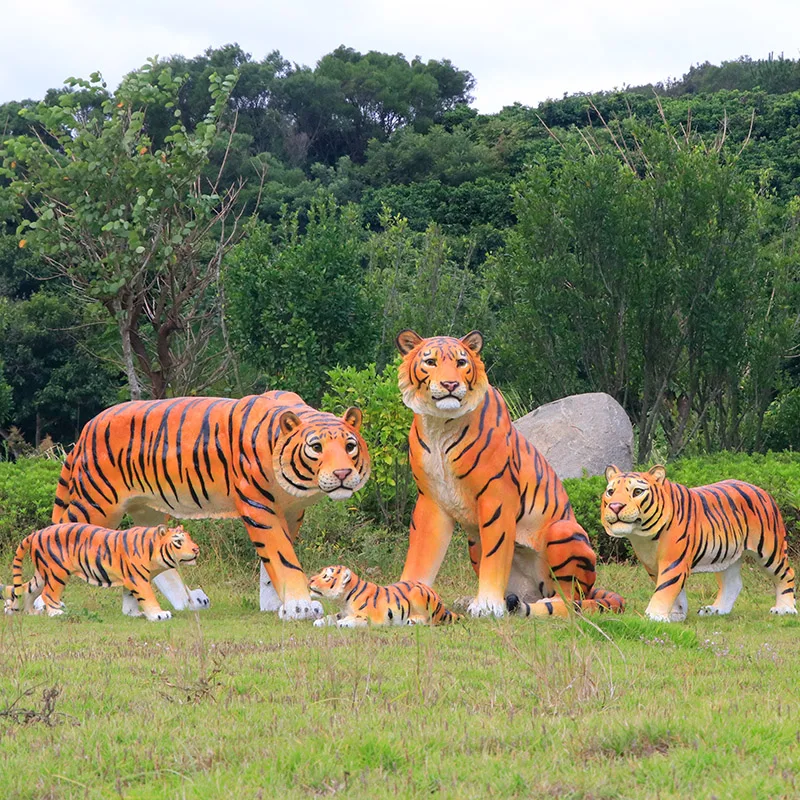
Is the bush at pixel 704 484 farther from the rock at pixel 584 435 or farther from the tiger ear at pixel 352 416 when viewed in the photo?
the tiger ear at pixel 352 416

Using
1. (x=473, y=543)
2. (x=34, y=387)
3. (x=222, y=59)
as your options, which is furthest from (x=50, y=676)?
(x=222, y=59)

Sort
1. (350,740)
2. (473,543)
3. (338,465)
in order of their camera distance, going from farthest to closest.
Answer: (473,543)
(338,465)
(350,740)

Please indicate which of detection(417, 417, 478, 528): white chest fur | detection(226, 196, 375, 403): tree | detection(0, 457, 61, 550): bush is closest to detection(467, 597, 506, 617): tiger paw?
detection(417, 417, 478, 528): white chest fur

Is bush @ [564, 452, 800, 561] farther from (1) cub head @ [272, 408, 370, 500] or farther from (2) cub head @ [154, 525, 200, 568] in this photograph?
(2) cub head @ [154, 525, 200, 568]

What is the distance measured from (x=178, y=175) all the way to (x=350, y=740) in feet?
31.2

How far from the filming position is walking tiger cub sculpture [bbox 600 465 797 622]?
740cm

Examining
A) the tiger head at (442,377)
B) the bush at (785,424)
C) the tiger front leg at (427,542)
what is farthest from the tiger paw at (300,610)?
the bush at (785,424)

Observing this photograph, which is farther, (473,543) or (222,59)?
(222,59)

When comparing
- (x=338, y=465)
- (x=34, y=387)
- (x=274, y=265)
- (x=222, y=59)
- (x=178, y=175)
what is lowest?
(x=34, y=387)

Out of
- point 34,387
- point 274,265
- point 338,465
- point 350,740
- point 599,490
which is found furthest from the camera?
point 34,387

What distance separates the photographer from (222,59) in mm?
41844

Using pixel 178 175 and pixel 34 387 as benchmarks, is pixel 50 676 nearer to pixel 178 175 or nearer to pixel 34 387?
pixel 178 175

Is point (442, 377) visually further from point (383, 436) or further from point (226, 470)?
point (383, 436)

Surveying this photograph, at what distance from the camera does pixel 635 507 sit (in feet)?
24.1
